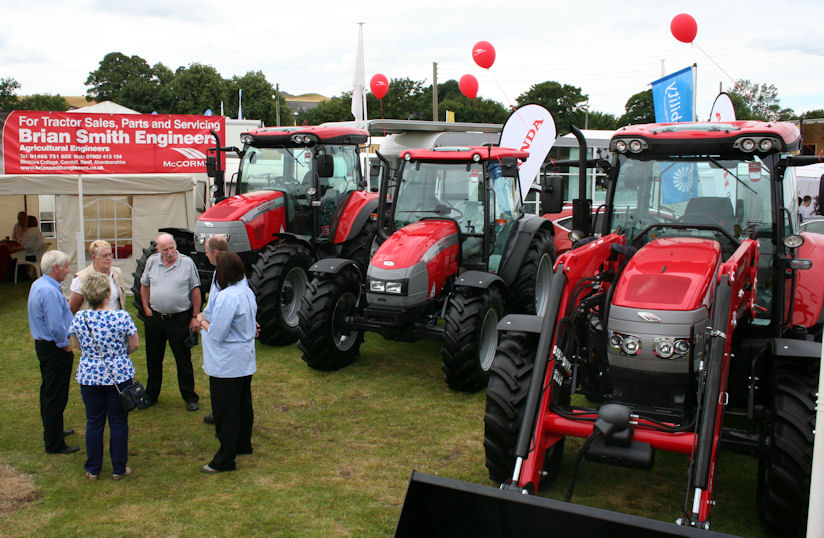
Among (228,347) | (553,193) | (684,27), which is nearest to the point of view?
(228,347)

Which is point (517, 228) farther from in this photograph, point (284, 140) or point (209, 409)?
point (209, 409)

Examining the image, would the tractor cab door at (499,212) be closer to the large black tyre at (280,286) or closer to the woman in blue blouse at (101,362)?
the large black tyre at (280,286)

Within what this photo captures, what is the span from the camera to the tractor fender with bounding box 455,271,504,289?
663cm

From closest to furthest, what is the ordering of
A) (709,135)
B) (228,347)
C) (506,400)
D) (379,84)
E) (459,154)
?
1. (506,400)
2. (709,135)
3. (228,347)
4. (459,154)
5. (379,84)

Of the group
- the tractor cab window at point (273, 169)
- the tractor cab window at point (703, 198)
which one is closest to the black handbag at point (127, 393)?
the tractor cab window at point (703, 198)

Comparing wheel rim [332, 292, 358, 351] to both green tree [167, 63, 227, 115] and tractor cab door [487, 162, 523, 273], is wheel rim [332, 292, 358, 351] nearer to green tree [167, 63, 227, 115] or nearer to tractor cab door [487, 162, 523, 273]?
tractor cab door [487, 162, 523, 273]

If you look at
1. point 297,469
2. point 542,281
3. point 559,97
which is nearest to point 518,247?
point 542,281

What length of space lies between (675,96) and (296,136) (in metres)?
6.96

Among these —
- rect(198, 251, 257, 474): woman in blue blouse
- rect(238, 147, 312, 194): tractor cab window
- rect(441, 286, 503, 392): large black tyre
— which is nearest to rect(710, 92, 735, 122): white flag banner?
rect(238, 147, 312, 194): tractor cab window

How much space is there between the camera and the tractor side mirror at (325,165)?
326 inches

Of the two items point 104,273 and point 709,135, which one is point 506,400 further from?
point 104,273

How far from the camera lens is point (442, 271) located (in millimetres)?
7184

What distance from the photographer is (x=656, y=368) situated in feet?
13.2

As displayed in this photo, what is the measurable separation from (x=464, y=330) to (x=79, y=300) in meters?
3.24
